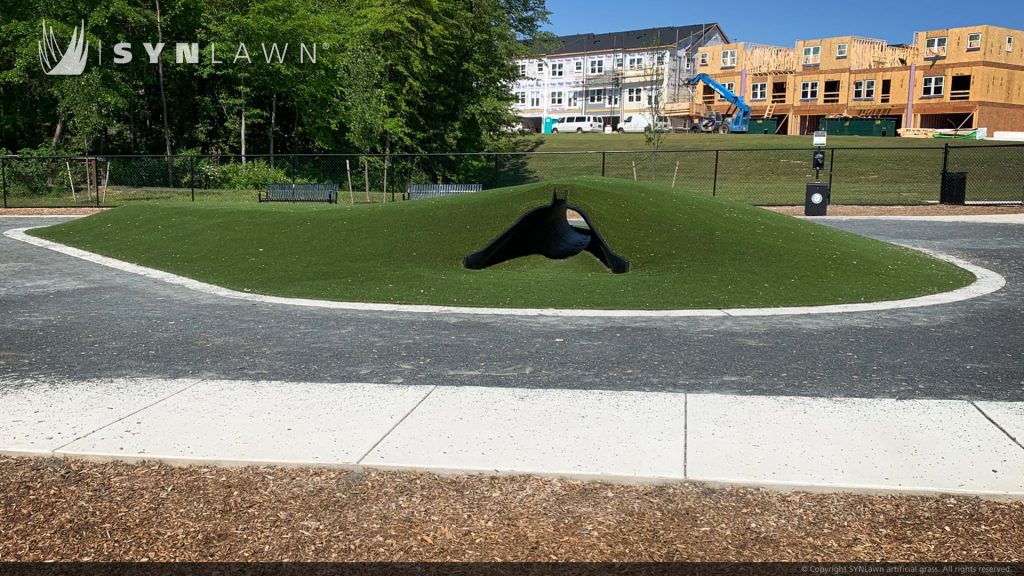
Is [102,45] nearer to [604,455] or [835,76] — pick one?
[604,455]

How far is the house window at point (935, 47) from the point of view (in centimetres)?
6081

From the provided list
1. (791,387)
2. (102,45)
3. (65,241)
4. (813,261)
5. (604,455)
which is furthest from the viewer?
(102,45)

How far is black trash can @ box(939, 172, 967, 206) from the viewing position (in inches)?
1047

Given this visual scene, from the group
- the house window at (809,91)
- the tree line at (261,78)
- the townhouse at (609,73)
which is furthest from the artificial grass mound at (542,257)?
the townhouse at (609,73)

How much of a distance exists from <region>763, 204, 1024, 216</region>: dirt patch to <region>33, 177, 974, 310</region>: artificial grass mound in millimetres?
10805

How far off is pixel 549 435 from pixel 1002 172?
42.9m

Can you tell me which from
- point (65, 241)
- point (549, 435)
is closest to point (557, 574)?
point (549, 435)

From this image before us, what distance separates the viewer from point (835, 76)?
217 feet

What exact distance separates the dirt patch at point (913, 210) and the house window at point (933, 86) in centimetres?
4097

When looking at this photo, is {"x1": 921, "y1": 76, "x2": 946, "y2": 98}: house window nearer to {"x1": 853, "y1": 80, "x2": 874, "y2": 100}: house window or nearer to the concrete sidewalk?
{"x1": 853, "y1": 80, "x2": 874, "y2": 100}: house window

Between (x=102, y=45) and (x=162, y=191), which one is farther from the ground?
(x=102, y=45)

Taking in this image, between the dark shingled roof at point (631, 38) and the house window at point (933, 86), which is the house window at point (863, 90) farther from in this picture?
the dark shingled roof at point (631, 38)

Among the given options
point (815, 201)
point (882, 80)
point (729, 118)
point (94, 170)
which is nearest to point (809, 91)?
point (882, 80)

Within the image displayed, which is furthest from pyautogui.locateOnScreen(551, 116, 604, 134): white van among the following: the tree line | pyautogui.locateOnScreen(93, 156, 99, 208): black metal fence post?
pyautogui.locateOnScreen(93, 156, 99, 208): black metal fence post
